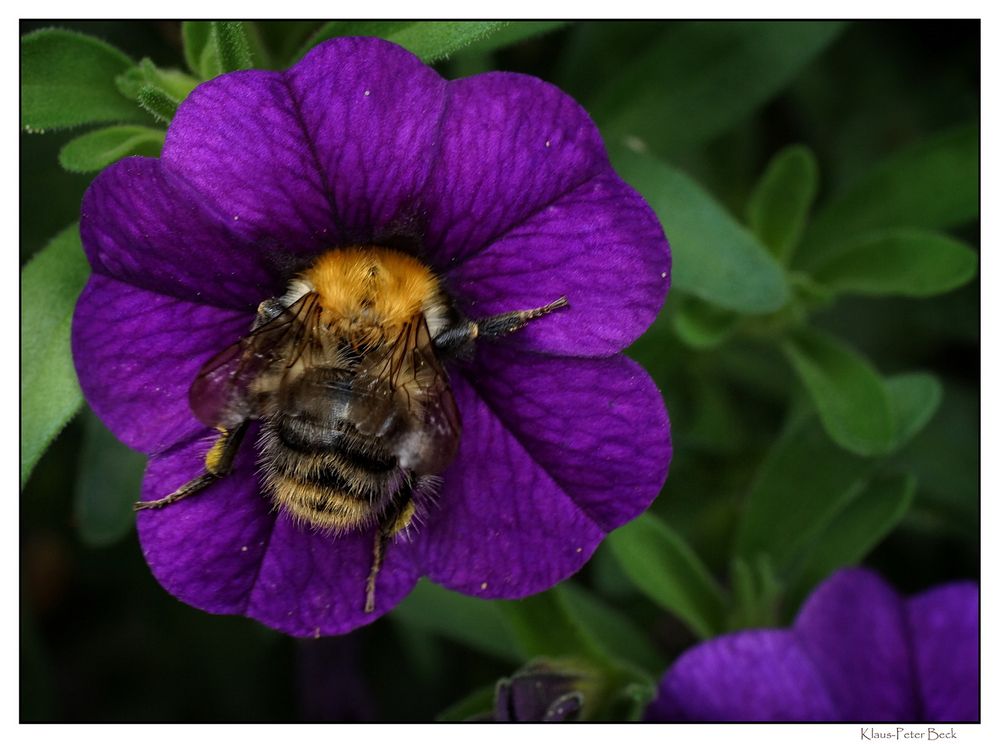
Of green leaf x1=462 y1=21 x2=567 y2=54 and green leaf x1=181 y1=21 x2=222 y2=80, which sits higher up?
green leaf x1=181 y1=21 x2=222 y2=80

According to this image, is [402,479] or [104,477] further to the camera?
[104,477]

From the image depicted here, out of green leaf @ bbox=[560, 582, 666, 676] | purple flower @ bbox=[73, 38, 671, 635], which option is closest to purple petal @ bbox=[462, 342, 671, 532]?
purple flower @ bbox=[73, 38, 671, 635]

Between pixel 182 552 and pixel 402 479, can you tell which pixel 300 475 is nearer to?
pixel 402 479

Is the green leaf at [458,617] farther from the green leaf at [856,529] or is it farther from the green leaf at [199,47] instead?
the green leaf at [199,47]

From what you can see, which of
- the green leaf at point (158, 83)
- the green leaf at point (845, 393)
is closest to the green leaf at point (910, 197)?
the green leaf at point (845, 393)

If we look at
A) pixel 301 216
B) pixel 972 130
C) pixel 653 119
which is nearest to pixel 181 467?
pixel 301 216

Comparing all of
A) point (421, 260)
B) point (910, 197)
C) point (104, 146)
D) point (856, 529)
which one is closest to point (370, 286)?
point (421, 260)

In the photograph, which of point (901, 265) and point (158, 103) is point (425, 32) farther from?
point (901, 265)

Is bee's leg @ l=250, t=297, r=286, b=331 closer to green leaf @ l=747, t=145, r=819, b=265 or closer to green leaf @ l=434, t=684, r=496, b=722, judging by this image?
green leaf @ l=434, t=684, r=496, b=722
